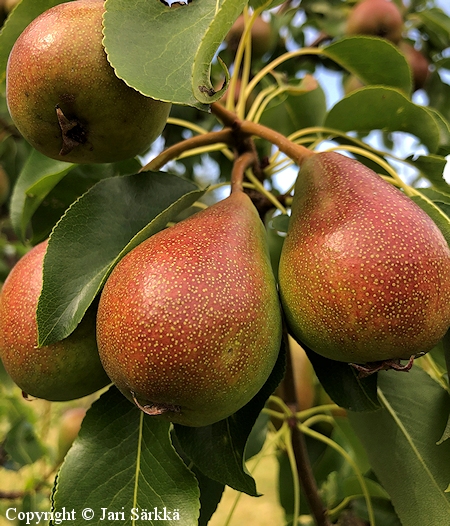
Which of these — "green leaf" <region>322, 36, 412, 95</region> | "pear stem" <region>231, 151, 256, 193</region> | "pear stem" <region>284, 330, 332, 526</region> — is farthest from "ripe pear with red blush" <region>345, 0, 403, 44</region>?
"pear stem" <region>284, 330, 332, 526</region>

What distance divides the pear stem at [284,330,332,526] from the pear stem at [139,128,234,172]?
15.8 inches

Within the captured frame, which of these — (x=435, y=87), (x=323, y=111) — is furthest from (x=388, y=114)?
(x=435, y=87)

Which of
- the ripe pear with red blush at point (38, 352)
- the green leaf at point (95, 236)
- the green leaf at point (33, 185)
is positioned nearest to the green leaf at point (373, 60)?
the green leaf at point (95, 236)

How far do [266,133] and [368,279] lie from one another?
1.19 ft

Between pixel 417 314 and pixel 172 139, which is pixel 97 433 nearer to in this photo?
pixel 417 314

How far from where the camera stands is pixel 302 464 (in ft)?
3.48

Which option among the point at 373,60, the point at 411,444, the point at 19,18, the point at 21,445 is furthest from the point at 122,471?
the point at 21,445

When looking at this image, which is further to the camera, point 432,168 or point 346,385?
point 432,168

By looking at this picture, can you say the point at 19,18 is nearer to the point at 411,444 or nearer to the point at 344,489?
the point at 411,444

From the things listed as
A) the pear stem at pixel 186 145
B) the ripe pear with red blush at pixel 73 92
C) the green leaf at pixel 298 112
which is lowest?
the green leaf at pixel 298 112

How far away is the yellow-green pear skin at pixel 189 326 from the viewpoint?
23.1 inches

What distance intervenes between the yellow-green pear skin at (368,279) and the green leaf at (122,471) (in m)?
0.28

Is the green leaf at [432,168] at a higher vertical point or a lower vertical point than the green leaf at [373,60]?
lower

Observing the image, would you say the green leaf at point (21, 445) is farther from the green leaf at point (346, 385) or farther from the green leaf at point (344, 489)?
the green leaf at point (346, 385)
